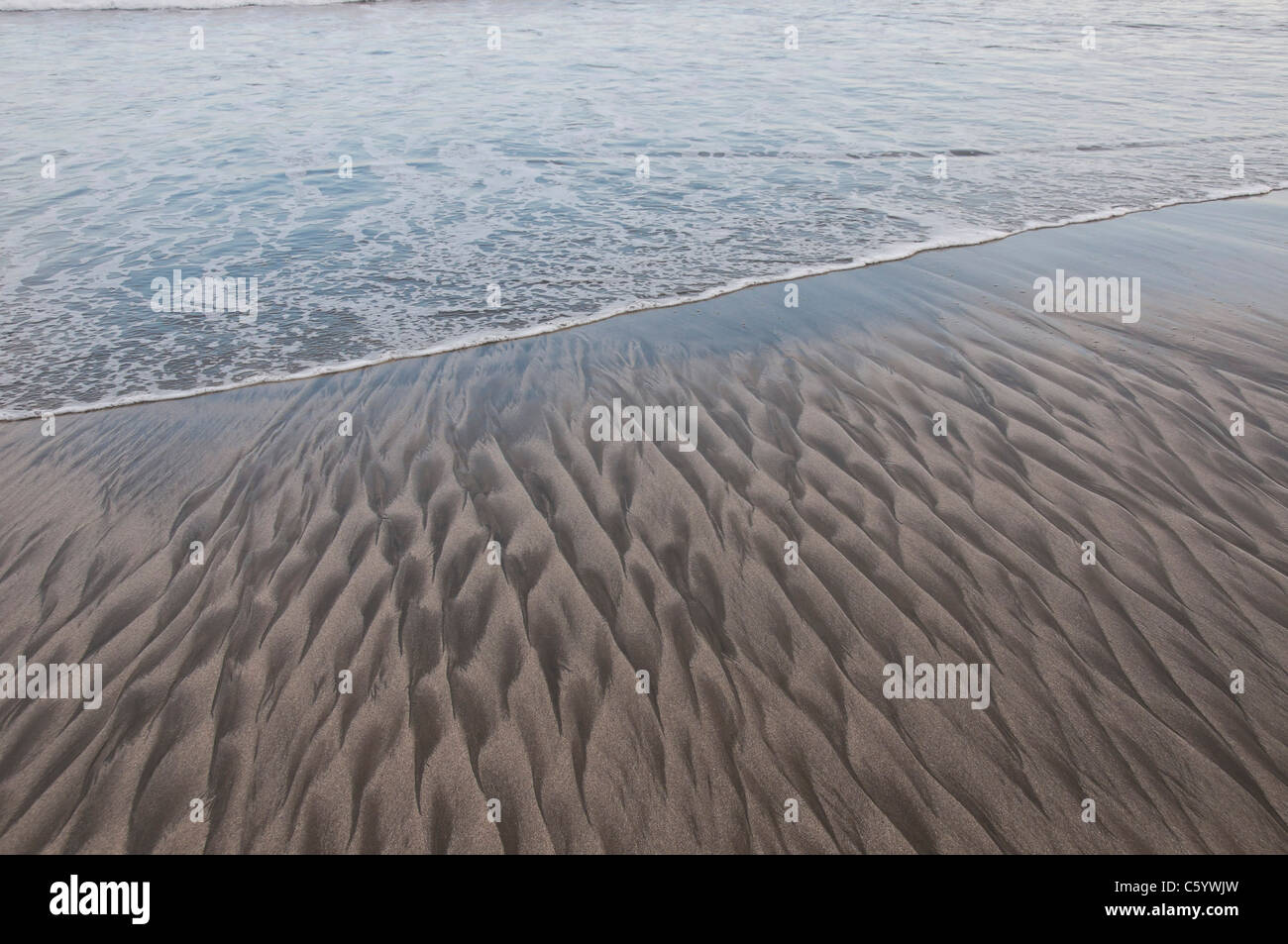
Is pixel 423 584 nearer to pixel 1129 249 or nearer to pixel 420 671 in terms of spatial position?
pixel 420 671

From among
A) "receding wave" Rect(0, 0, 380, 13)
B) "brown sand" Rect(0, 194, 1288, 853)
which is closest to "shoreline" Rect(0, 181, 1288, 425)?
"brown sand" Rect(0, 194, 1288, 853)

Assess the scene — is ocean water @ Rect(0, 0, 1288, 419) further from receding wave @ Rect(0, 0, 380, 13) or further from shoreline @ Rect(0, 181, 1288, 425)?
receding wave @ Rect(0, 0, 380, 13)

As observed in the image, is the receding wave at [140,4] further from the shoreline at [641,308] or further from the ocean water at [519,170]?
the shoreline at [641,308]

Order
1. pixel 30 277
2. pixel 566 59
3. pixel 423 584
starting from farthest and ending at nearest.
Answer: pixel 566 59, pixel 30 277, pixel 423 584

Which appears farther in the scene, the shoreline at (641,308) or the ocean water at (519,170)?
the ocean water at (519,170)

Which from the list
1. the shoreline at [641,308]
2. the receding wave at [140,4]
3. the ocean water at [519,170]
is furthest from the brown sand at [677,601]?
the receding wave at [140,4]

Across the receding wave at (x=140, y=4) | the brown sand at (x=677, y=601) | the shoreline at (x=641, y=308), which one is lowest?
the brown sand at (x=677, y=601)

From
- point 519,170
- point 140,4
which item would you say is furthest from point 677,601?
point 140,4
